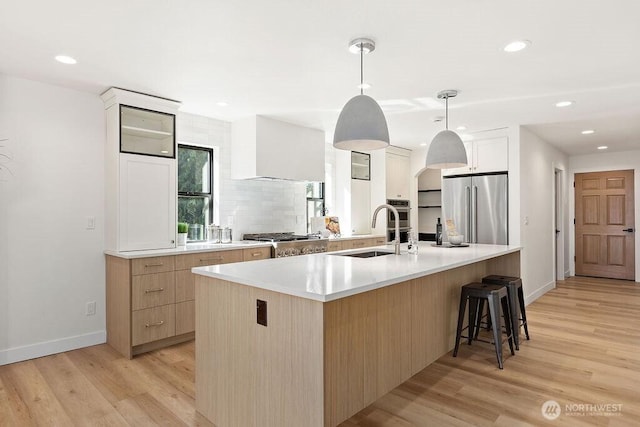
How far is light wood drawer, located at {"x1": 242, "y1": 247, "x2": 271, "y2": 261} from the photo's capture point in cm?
416

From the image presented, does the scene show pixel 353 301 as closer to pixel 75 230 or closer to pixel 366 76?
pixel 366 76

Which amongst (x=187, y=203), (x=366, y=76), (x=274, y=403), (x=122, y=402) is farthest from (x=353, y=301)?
(x=187, y=203)

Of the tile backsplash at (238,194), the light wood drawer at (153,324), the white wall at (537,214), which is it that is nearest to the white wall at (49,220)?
the light wood drawer at (153,324)

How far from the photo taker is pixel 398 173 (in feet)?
21.4

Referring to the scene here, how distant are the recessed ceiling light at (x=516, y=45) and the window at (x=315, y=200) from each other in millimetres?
3564

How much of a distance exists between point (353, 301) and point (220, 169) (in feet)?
10.4

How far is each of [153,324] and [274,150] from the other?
240cm

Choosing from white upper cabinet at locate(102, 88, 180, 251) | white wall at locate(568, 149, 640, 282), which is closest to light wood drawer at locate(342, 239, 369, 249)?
white upper cabinet at locate(102, 88, 180, 251)

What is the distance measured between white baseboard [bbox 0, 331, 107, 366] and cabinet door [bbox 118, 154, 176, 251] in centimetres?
94

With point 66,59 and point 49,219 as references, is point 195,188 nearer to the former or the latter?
point 49,219

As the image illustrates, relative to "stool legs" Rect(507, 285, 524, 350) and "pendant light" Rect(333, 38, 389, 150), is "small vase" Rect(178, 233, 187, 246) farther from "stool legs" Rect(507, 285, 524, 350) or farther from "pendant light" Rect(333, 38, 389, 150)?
"stool legs" Rect(507, 285, 524, 350)

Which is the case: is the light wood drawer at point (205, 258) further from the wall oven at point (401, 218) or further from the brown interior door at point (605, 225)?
the brown interior door at point (605, 225)

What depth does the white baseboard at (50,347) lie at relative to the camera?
3.19 m

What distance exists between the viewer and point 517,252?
406cm
